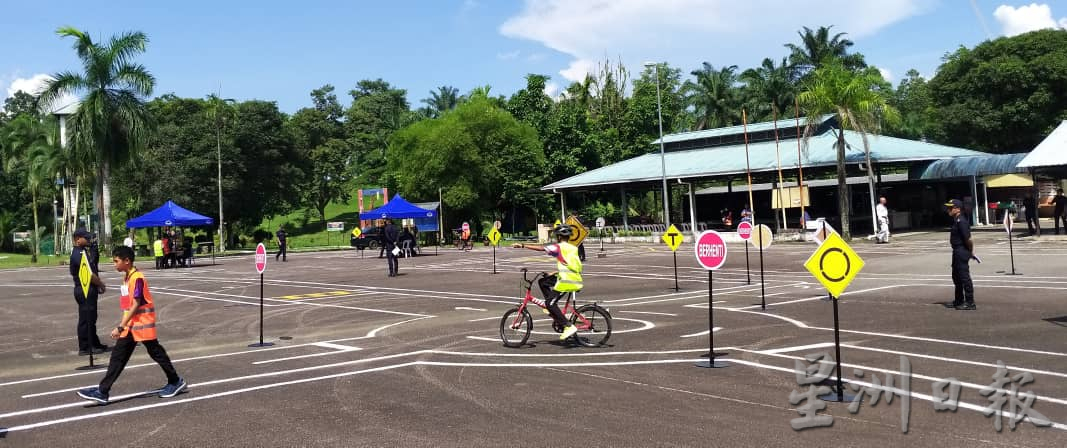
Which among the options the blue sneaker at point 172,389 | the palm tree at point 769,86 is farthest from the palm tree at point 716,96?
the blue sneaker at point 172,389

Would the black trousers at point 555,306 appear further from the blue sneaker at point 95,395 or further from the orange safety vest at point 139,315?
the blue sneaker at point 95,395

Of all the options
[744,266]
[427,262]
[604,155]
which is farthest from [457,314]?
[604,155]

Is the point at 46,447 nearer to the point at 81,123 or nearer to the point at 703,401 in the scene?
the point at 703,401

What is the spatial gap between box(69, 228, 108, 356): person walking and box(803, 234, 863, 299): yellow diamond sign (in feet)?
32.7

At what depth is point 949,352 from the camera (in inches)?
405

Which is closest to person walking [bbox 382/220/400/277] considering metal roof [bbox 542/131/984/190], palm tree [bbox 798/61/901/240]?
palm tree [bbox 798/61/901/240]

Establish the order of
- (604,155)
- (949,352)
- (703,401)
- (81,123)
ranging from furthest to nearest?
(604,155) → (81,123) → (949,352) → (703,401)

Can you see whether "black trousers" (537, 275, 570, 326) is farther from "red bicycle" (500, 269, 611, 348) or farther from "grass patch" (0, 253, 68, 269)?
"grass patch" (0, 253, 68, 269)

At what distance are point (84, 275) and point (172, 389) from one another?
4018 mm

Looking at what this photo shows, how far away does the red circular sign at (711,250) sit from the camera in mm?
11359

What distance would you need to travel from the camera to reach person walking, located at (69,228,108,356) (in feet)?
40.1

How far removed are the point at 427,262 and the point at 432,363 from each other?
2580 cm

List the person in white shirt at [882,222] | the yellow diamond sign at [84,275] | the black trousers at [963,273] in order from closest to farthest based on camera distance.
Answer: the yellow diamond sign at [84,275] → the black trousers at [963,273] → the person in white shirt at [882,222]

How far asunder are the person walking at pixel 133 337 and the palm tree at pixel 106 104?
4519 cm
